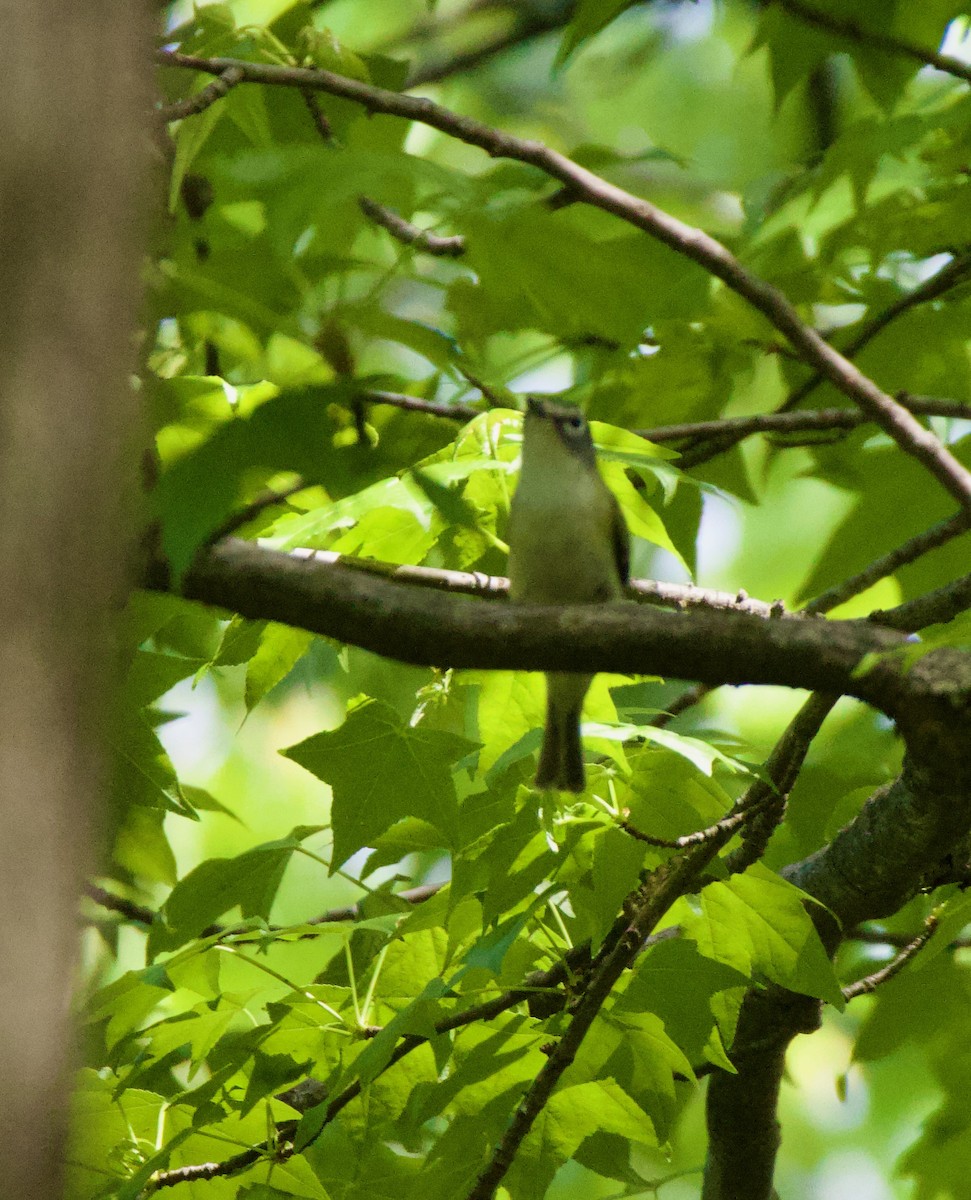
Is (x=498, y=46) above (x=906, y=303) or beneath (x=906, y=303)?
above

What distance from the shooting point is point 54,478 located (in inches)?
42.8

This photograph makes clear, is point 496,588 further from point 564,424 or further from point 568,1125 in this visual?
point 568,1125

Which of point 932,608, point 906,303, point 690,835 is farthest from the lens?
point 906,303

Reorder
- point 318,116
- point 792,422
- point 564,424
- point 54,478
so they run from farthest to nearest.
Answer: point 792,422 → point 318,116 → point 564,424 → point 54,478

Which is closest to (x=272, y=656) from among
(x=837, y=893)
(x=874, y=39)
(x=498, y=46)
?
(x=837, y=893)

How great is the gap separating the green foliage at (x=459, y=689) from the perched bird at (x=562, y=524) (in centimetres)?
12

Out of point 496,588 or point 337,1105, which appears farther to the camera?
point 496,588

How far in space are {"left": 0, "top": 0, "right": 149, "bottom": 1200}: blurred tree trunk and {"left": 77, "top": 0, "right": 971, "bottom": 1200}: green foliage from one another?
0.60m

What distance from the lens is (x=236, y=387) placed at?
138 inches

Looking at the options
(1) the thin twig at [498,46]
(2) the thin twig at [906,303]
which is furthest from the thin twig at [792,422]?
(1) the thin twig at [498,46]

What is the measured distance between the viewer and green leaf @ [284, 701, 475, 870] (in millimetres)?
2930

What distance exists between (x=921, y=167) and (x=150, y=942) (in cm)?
411

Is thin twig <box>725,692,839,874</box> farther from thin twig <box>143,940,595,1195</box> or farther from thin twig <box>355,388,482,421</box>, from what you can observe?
thin twig <box>355,388,482,421</box>

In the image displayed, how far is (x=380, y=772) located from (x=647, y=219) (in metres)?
1.68
